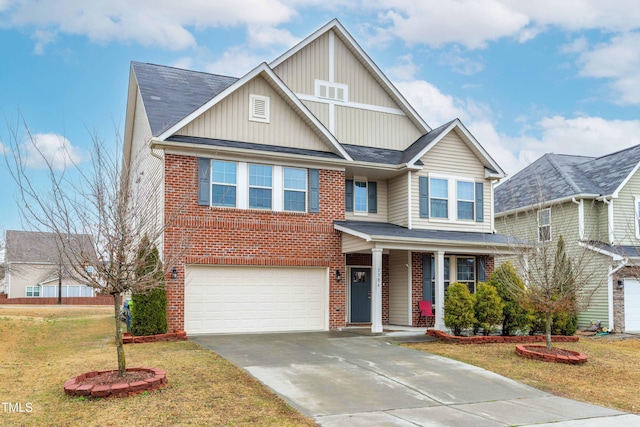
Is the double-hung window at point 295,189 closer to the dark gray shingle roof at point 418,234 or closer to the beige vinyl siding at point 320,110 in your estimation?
the dark gray shingle roof at point 418,234

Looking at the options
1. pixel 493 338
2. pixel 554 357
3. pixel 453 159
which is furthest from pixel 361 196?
pixel 554 357

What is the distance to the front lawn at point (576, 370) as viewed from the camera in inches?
397

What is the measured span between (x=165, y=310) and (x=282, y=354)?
3977mm

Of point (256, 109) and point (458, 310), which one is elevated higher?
point (256, 109)

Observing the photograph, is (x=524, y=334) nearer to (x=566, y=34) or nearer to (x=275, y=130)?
(x=275, y=130)

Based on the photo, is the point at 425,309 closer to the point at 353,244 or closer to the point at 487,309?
the point at 487,309

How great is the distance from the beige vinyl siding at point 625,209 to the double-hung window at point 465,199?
6636 mm

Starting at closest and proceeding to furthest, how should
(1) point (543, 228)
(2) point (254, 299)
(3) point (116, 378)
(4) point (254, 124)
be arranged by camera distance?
1. (3) point (116, 378)
2. (1) point (543, 228)
3. (2) point (254, 299)
4. (4) point (254, 124)

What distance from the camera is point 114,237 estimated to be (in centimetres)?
893

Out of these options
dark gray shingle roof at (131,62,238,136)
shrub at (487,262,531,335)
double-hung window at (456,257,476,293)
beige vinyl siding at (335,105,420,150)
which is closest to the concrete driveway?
shrub at (487,262,531,335)

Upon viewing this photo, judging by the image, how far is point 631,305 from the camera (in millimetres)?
21922

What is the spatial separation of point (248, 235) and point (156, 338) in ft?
12.9

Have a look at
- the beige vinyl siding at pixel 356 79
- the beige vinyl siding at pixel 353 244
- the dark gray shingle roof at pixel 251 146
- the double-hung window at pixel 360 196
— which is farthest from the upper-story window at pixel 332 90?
the beige vinyl siding at pixel 353 244

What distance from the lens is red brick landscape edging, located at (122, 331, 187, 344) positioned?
45.5 ft
